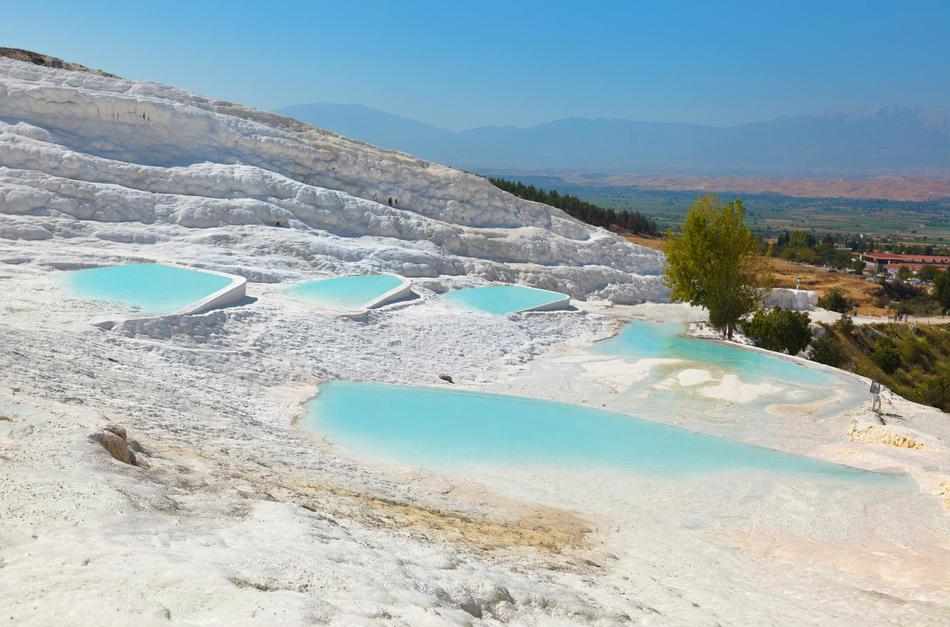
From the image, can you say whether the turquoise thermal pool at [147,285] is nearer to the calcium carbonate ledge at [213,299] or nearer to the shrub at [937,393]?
the calcium carbonate ledge at [213,299]

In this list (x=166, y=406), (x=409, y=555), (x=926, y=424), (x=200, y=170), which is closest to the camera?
(x=409, y=555)

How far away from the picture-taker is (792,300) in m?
42.3

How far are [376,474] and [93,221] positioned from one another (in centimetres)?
1899

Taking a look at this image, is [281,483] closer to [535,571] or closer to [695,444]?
[535,571]

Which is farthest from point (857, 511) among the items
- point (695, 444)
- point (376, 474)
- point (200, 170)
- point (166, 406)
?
point (200, 170)

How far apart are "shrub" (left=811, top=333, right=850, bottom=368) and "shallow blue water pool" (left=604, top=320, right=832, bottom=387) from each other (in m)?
7.43

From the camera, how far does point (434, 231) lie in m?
33.6

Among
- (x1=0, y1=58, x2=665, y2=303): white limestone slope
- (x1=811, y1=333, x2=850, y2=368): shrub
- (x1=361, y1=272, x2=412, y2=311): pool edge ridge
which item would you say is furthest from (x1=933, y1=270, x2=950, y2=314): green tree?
(x1=361, y1=272, x2=412, y2=311): pool edge ridge

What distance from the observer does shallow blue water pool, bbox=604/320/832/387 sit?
66.2 ft

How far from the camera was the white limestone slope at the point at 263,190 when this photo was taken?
26.6 m

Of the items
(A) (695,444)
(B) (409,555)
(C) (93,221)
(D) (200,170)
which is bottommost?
(A) (695,444)

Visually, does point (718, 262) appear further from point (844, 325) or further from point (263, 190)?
point (263, 190)

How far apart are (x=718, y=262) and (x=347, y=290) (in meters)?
13.3

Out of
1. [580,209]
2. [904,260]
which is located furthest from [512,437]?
[904,260]
